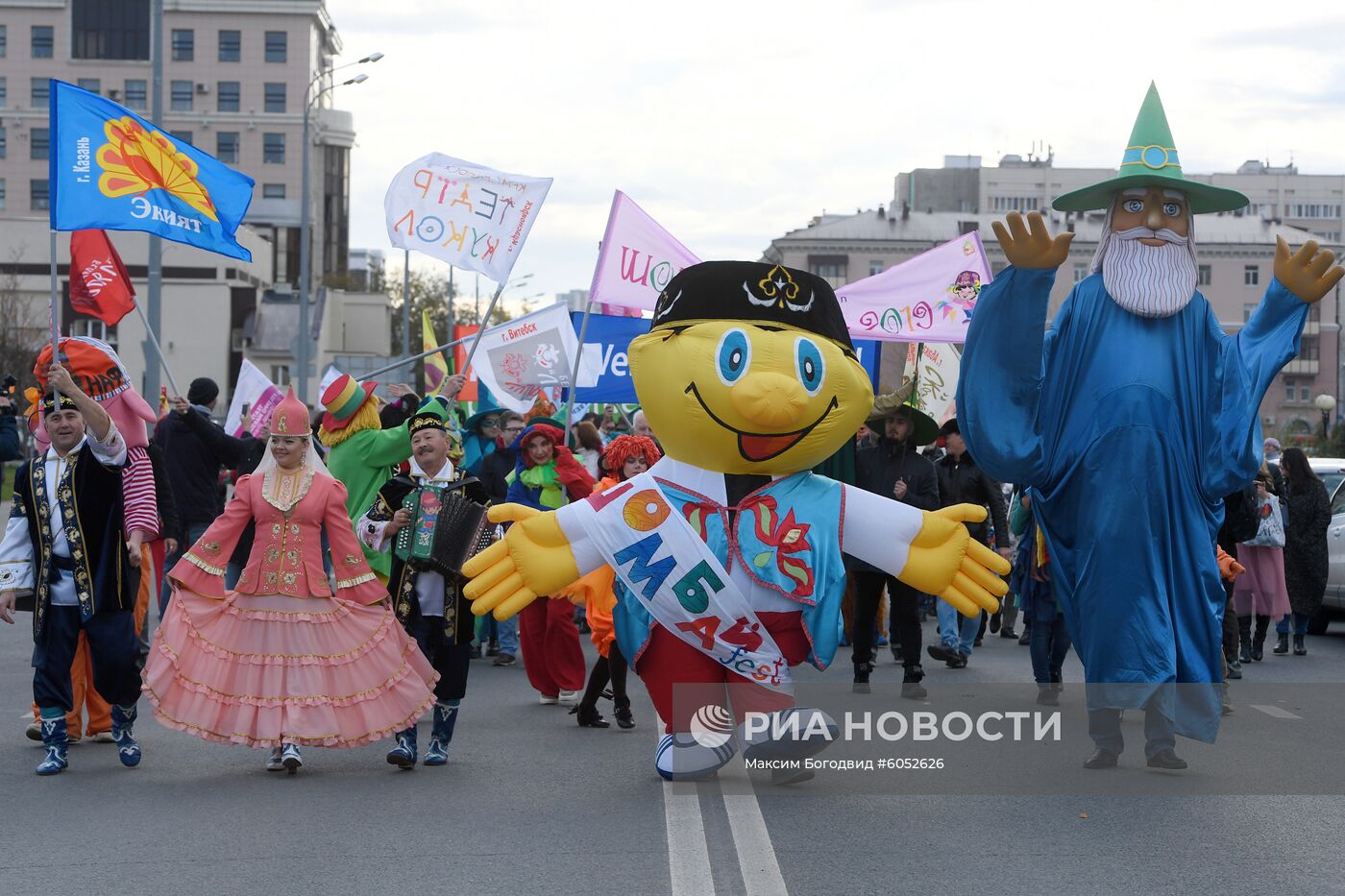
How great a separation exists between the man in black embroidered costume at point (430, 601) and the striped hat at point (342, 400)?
0.82m

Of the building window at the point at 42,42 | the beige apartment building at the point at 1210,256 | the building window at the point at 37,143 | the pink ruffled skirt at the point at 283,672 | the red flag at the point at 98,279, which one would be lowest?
the pink ruffled skirt at the point at 283,672

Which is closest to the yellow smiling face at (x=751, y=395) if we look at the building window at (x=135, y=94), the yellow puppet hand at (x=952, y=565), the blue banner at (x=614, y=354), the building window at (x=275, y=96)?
the yellow puppet hand at (x=952, y=565)

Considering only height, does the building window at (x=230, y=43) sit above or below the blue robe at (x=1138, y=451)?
above

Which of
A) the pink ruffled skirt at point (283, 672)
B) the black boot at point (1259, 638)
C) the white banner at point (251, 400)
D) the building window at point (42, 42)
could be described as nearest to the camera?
the pink ruffled skirt at point (283, 672)

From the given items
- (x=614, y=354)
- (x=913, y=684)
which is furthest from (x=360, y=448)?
(x=614, y=354)

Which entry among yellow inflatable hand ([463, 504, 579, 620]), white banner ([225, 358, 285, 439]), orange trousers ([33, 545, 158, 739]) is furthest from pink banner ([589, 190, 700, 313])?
yellow inflatable hand ([463, 504, 579, 620])

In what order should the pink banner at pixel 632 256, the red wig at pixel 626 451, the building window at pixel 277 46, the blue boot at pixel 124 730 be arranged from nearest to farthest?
the blue boot at pixel 124 730
the red wig at pixel 626 451
the pink banner at pixel 632 256
the building window at pixel 277 46

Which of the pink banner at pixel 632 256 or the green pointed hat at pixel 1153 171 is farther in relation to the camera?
the pink banner at pixel 632 256

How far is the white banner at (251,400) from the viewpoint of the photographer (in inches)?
625

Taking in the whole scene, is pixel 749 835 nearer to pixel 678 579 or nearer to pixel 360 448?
pixel 678 579

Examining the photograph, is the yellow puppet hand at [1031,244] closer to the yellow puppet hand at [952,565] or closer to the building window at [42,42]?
the yellow puppet hand at [952,565]

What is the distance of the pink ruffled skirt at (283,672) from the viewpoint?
26.1 feet

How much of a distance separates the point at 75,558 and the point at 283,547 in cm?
100

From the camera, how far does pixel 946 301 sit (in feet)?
51.7
